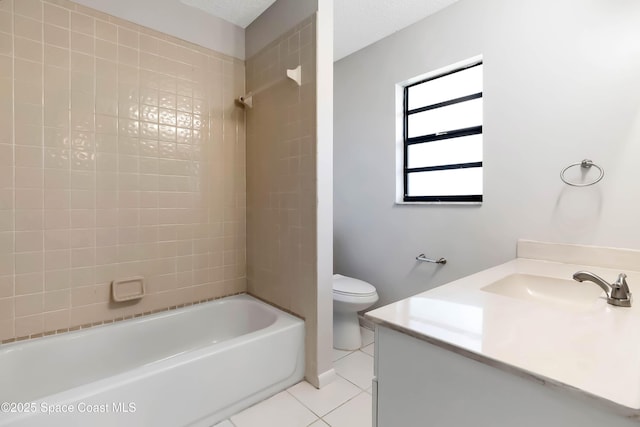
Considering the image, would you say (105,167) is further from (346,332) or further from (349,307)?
(346,332)

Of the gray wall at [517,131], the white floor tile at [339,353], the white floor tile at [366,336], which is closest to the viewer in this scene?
the gray wall at [517,131]

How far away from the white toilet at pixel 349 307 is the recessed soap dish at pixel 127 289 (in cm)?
125

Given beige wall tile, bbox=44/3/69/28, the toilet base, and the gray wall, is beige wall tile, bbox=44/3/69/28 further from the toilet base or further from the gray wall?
the toilet base

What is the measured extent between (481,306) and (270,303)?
4.88 feet

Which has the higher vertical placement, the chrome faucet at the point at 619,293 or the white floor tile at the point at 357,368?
the chrome faucet at the point at 619,293

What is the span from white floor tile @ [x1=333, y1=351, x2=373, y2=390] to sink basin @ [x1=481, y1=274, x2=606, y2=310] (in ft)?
3.30

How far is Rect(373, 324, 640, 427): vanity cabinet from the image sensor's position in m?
0.50

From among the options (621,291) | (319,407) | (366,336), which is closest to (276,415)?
(319,407)

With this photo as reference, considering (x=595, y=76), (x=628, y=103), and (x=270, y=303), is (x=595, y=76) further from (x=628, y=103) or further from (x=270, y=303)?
(x=270, y=303)

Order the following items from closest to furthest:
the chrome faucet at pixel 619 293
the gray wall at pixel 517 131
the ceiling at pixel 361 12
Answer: the chrome faucet at pixel 619 293 → the gray wall at pixel 517 131 → the ceiling at pixel 361 12

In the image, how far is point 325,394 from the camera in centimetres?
163

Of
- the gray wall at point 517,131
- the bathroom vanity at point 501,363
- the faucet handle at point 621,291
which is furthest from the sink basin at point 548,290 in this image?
the gray wall at point 517,131

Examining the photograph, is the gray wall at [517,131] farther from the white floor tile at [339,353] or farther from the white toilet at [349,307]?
the white floor tile at [339,353]

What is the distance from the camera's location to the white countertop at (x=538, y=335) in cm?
51
